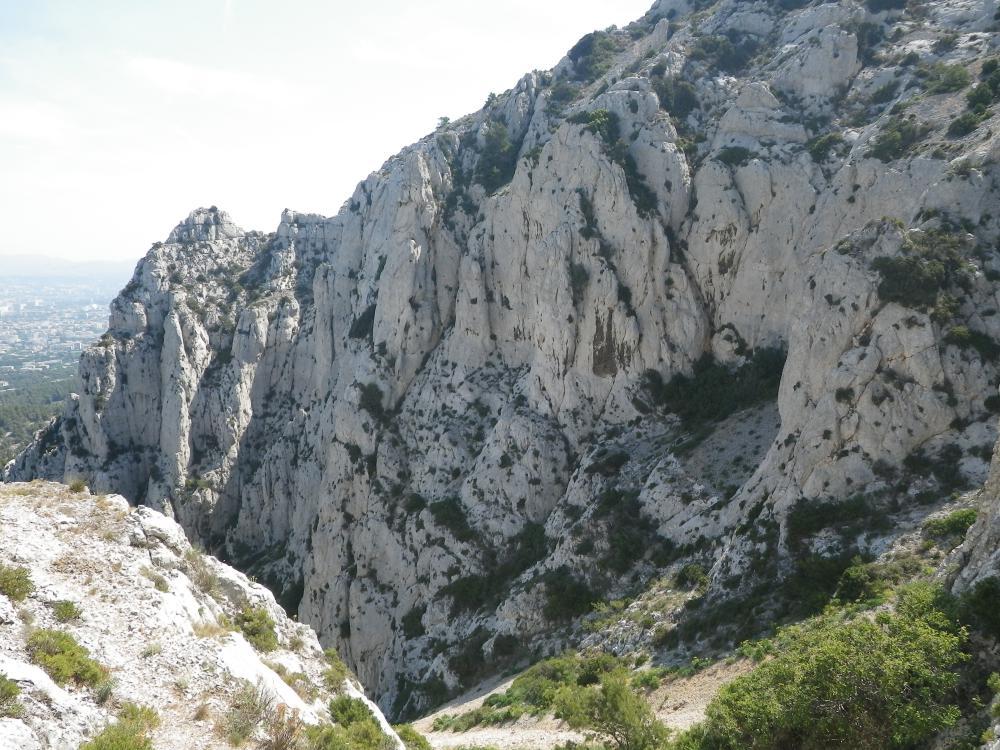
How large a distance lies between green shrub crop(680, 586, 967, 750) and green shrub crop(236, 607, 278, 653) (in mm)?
13559

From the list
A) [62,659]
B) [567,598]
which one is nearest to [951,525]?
[567,598]

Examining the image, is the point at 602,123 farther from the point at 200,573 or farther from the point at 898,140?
the point at 200,573

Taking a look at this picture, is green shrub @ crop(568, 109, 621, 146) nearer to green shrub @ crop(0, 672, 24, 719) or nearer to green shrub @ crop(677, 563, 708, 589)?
green shrub @ crop(677, 563, 708, 589)

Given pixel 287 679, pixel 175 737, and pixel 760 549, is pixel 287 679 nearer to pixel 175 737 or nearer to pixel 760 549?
Result: pixel 175 737

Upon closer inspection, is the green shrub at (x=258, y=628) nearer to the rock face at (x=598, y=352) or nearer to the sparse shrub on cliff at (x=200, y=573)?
the sparse shrub on cliff at (x=200, y=573)

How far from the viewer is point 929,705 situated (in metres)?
14.1

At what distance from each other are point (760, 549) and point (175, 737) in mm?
25365

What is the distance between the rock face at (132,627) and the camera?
519 inches

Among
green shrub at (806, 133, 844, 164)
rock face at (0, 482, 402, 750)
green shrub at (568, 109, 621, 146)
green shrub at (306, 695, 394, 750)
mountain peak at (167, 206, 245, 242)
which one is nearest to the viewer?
rock face at (0, 482, 402, 750)

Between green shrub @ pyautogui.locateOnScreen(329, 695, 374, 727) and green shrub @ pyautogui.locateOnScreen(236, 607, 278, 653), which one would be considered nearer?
green shrub @ pyautogui.locateOnScreen(329, 695, 374, 727)

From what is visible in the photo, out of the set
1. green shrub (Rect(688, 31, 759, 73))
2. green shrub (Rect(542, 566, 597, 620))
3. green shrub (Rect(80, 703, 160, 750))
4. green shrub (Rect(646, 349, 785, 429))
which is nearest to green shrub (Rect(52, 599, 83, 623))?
green shrub (Rect(80, 703, 160, 750))

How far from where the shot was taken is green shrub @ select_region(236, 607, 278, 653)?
19.4 meters

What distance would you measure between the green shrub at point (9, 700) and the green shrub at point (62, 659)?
4.28 feet

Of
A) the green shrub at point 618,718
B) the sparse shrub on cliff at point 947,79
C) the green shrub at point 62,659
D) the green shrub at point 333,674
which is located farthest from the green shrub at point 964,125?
the green shrub at point 62,659
